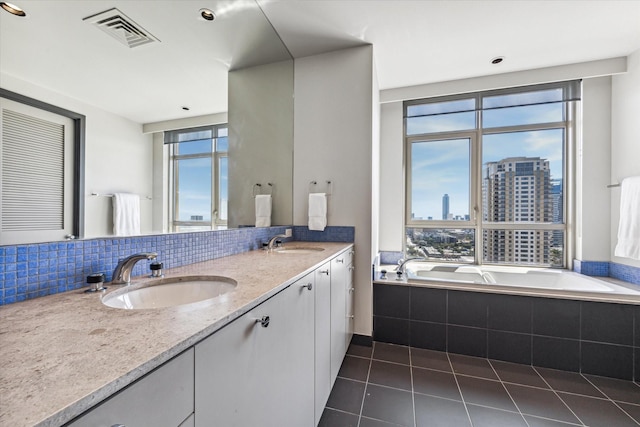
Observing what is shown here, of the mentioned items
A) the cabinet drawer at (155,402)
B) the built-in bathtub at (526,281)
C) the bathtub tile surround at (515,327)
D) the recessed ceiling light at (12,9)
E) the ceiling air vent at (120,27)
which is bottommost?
the bathtub tile surround at (515,327)

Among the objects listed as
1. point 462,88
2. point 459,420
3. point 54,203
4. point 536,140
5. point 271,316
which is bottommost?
point 459,420

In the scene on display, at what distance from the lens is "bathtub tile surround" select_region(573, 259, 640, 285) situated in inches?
91.7

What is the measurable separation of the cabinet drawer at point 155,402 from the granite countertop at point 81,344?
0.02m

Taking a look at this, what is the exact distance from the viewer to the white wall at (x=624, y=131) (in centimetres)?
232

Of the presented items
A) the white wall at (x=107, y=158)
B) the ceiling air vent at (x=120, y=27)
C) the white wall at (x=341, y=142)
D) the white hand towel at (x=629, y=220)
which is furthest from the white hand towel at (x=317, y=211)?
the white hand towel at (x=629, y=220)

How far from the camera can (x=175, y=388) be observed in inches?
18.2

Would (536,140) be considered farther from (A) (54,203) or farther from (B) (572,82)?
(A) (54,203)

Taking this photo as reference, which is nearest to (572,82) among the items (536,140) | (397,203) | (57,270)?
(536,140)

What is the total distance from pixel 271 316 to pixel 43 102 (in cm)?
91

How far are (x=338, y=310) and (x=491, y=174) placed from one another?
2.61 m

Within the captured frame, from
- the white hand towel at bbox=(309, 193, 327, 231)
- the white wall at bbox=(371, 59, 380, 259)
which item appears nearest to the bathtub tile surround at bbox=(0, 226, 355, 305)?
the white hand towel at bbox=(309, 193, 327, 231)

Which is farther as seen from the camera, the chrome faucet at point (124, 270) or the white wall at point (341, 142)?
the white wall at point (341, 142)

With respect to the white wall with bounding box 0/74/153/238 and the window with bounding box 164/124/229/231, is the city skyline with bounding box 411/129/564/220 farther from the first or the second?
the white wall with bounding box 0/74/153/238

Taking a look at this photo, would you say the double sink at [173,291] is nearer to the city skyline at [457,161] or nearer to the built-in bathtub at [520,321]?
the built-in bathtub at [520,321]
